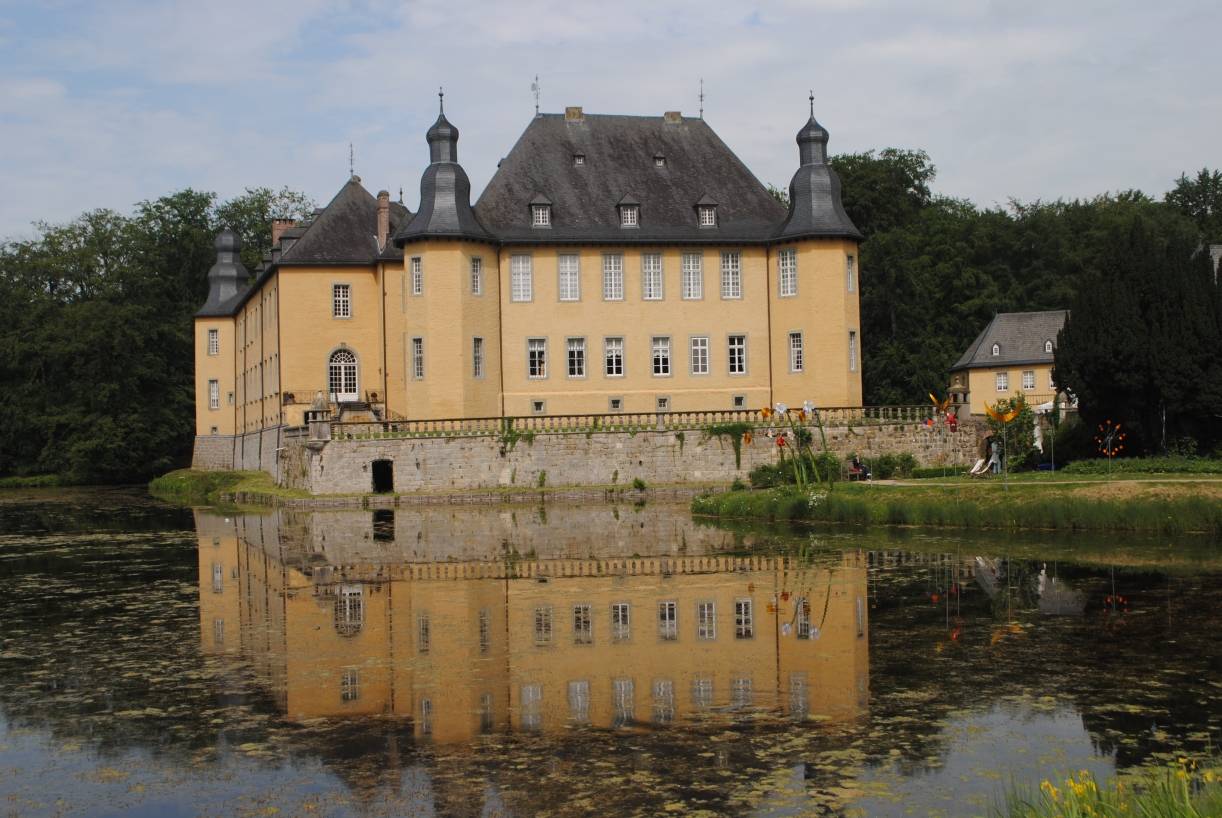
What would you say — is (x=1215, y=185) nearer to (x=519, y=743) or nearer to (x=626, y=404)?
(x=626, y=404)

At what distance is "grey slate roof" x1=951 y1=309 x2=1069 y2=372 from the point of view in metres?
53.3

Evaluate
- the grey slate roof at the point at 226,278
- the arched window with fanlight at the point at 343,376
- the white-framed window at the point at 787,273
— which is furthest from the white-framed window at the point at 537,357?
the grey slate roof at the point at 226,278

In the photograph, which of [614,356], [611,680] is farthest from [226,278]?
[611,680]

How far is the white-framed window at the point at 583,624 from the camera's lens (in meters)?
11.9

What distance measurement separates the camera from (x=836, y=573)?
1623cm

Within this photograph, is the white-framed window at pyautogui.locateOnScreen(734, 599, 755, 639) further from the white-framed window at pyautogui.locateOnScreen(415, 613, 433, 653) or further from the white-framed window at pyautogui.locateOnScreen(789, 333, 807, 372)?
the white-framed window at pyautogui.locateOnScreen(789, 333, 807, 372)

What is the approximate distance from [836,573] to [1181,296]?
1458cm

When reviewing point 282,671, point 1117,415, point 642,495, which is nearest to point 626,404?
point 642,495

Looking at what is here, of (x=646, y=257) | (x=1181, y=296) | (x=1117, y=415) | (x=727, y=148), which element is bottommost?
(x=1117, y=415)

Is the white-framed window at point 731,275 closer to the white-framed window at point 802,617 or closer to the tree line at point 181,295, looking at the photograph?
the tree line at point 181,295

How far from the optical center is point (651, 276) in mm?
41281

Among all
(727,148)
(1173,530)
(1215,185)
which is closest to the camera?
(1173,530)

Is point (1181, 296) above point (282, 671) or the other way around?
above

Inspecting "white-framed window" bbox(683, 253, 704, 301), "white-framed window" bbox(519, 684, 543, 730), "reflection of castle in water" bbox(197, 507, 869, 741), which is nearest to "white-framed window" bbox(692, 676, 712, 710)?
"reflection of castle in water" bbox(197, 507, 869, 741)
